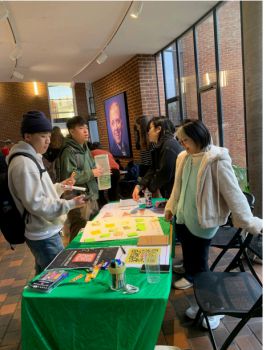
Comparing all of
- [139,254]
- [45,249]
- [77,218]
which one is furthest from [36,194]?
[77,218]

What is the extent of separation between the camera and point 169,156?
2643 millimetres

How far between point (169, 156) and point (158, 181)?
0.88ft

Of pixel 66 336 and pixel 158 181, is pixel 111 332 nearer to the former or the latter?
pixel 66 336

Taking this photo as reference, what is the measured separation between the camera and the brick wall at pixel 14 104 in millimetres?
9641

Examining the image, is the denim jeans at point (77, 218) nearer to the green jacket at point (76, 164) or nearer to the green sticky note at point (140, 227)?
the green jacket at point (76, 164)

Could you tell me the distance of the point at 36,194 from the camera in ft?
5.13

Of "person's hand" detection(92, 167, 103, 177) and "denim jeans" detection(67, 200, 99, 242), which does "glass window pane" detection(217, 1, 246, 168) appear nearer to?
"person's hand" detection(92, 167, 103, 177)

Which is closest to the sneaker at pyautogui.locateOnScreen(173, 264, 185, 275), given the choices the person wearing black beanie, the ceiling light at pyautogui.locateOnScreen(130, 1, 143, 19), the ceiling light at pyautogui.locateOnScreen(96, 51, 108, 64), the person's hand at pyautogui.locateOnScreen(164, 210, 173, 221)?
the person's hand at pyautogui.locateOnScreen(164, 210, 173, 221)

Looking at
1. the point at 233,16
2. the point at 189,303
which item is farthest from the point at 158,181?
the point at 233,16

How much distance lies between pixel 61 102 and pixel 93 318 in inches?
409

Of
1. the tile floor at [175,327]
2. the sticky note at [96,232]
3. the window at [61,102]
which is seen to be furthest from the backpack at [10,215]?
the window at [61,102]

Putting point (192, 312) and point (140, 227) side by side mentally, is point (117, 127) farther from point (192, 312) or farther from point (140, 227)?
point (192, 312)

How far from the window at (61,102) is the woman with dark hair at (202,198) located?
29.8 ft

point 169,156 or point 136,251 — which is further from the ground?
point 169,156
